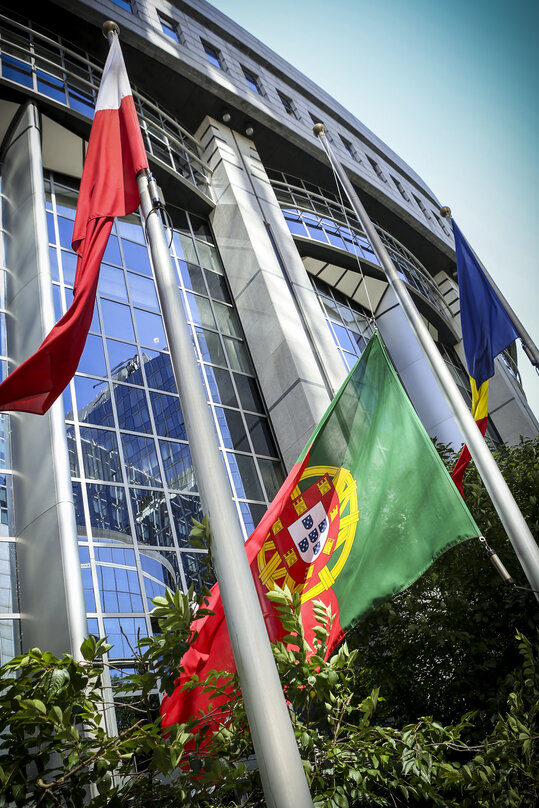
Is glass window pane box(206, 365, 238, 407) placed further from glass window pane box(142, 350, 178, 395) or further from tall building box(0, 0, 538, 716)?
glass window pane box(142, 350, 178, 395)

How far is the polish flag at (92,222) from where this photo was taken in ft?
16.0

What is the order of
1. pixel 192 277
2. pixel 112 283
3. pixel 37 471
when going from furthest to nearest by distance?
pixel 192 277 < pixel 112 283 < pixel 37 471

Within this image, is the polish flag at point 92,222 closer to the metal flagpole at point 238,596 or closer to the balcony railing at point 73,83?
the metal flagpole at point 238,596

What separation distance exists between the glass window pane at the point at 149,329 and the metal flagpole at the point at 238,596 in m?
8.00

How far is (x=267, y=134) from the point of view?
842 inches

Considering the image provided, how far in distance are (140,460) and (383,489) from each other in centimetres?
626

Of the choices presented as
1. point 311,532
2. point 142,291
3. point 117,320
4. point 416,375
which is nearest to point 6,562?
point 311,532

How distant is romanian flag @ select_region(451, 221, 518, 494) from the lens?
8.24 metres

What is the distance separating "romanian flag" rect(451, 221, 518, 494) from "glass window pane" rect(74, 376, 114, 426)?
6.44 m

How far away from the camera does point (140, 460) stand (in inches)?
439

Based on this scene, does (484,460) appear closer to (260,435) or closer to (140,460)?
(140,460)

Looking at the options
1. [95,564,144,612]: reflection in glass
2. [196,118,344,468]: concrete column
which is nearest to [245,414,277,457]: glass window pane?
[196,118,344,468]: concrete column

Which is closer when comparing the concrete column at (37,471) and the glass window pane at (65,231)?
the concrete column at (37,471)

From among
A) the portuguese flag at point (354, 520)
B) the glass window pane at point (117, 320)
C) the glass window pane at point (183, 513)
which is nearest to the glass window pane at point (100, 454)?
the glass window pane at point (183, 513)
